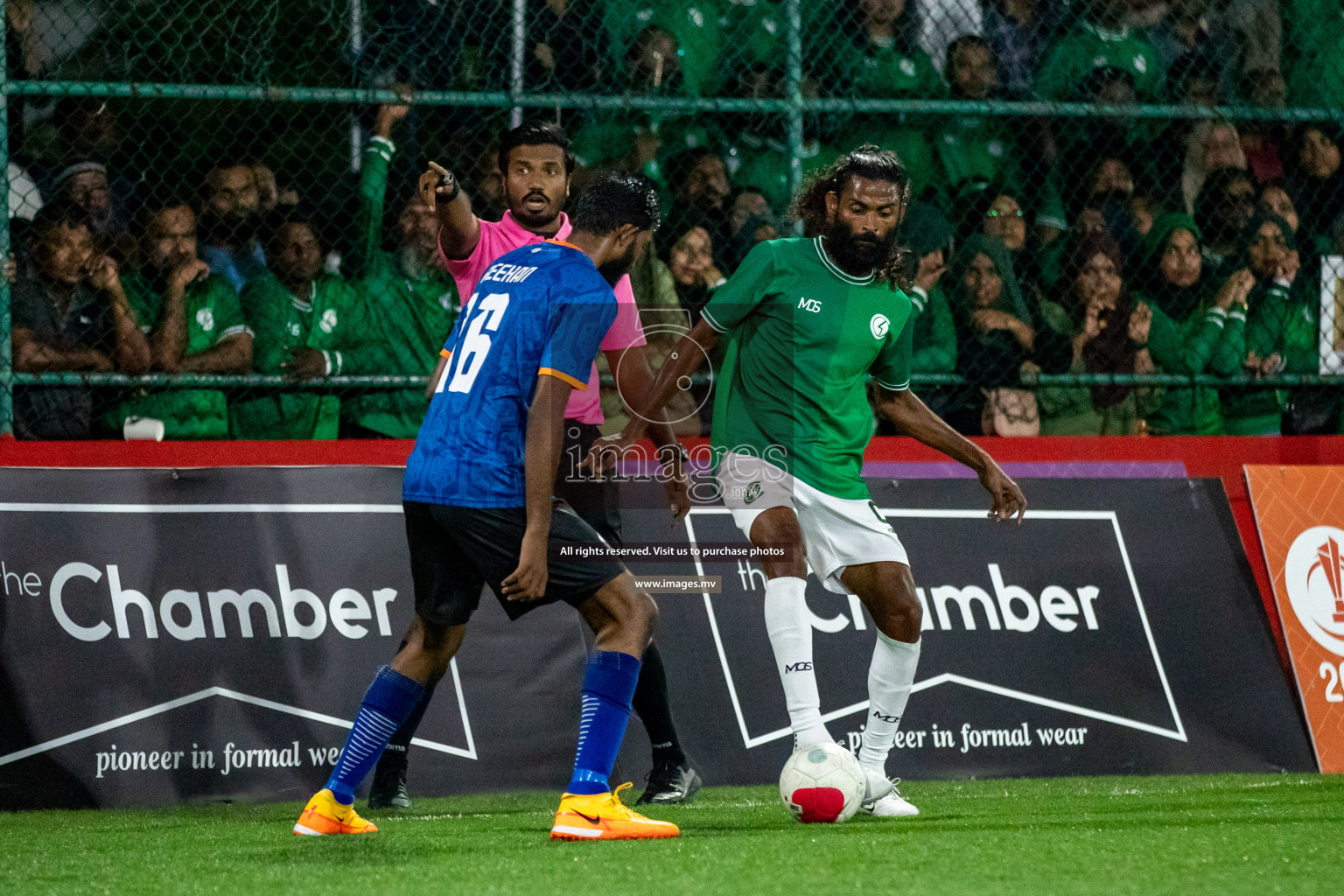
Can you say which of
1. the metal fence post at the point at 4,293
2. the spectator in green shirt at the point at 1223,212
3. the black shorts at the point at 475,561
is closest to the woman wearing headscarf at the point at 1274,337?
the spectator in green shirt at the point at 1223,212

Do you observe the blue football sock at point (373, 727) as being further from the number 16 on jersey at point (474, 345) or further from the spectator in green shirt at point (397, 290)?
the spectator in green shirt at point (397, 290)

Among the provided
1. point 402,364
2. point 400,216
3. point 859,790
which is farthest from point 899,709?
point 400,216

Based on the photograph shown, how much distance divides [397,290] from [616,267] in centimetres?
220

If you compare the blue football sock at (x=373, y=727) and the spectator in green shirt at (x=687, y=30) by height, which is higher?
the spectator in green shirt at (x=687, y=30)

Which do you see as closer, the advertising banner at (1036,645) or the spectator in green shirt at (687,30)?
the advertising banner at (1036,645)

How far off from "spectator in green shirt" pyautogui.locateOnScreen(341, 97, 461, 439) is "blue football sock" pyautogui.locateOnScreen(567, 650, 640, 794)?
8.47 feet

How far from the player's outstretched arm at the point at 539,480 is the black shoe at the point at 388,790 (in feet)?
5.01

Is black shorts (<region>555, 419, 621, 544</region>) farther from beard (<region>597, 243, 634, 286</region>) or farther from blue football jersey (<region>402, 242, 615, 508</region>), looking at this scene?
blue football jersey (<region>402, 242, 615, 508</region>)

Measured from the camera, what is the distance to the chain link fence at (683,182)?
627cm

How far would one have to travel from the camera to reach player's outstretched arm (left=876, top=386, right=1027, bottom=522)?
5.13 m

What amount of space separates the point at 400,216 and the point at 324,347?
0.67 meters

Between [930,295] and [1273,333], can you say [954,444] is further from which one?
[1273,333]

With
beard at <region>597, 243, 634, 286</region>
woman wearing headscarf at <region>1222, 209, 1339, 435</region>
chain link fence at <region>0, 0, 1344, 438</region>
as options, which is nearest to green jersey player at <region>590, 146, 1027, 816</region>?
beard at <region>597, 243, 634, 286</region>

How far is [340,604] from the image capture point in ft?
18.7
